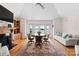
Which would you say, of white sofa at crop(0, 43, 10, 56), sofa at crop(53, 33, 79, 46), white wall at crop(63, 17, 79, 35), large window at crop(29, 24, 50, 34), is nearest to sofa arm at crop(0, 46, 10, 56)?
white sofa at crop(0, 43, 10, 56)

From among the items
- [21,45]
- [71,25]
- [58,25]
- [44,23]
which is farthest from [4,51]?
[71,25]

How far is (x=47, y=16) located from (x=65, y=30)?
1.97 feet

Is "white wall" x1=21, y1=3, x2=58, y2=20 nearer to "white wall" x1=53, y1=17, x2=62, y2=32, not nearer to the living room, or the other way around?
the living room

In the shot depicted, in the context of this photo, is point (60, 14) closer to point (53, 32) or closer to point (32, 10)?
point (53, 32)

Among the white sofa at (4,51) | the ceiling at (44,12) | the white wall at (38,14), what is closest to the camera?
the white sofa at (4,51)

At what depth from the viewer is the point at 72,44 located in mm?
3129

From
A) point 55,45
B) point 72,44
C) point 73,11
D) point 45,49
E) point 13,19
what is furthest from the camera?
point 45,49

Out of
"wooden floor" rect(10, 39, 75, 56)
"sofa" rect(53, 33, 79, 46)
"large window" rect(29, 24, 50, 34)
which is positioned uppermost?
A: "large window" rect(29, 24, 50, 34)

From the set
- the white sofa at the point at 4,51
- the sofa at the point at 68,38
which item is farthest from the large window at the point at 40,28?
the white sofa at the point at 4,51

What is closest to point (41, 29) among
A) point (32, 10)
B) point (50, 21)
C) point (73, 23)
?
point (50, 21)

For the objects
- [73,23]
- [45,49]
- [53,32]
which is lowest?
[45,49]

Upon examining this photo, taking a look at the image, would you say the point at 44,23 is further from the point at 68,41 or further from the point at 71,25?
the point at 68,41

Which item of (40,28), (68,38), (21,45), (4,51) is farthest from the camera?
(68,38)

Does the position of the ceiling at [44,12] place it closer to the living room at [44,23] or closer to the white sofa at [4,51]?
the living room at [44,23]
